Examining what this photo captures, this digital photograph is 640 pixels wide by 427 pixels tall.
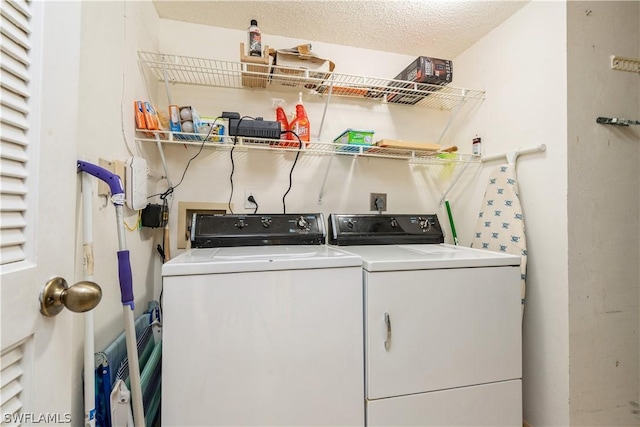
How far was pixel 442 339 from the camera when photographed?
3.83 feet

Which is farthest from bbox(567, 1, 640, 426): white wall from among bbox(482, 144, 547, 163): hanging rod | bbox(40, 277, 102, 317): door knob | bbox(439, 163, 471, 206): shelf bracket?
bbox(40, 277, 102, 317): door knob

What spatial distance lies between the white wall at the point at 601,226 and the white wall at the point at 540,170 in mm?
39

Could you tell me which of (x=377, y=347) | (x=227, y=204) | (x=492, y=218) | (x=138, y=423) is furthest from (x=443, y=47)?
(x=138, y=423)

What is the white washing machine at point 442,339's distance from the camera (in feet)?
3.63

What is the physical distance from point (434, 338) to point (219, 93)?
171 centimetres

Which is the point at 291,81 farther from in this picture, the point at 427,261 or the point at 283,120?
the point at 427,261

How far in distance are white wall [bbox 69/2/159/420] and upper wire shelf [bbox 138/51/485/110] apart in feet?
0.62

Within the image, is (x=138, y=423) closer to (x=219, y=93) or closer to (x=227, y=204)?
(x=227, y=204)

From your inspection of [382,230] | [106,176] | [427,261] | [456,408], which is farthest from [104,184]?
[456,408]

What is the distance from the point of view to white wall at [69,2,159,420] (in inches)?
35.9

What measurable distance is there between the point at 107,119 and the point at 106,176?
1.12 ft

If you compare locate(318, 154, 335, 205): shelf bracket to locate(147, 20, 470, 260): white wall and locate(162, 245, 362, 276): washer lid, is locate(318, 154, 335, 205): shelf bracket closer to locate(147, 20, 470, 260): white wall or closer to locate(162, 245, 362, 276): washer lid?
locate(147, 20, 470, 260): white wall

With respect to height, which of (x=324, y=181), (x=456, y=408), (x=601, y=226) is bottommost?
(x=456, y=408)

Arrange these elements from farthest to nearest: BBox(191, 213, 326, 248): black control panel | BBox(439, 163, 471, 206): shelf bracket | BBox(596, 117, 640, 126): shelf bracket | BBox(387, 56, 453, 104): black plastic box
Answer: BBox(439, 163, 471, 206): shelf bracket → BBox(387, 56, 453, 104): black plastic box → BBox(191, 213, 326, 248): black control panel → BBox(596, 117, 640, 126): shelf bracket
